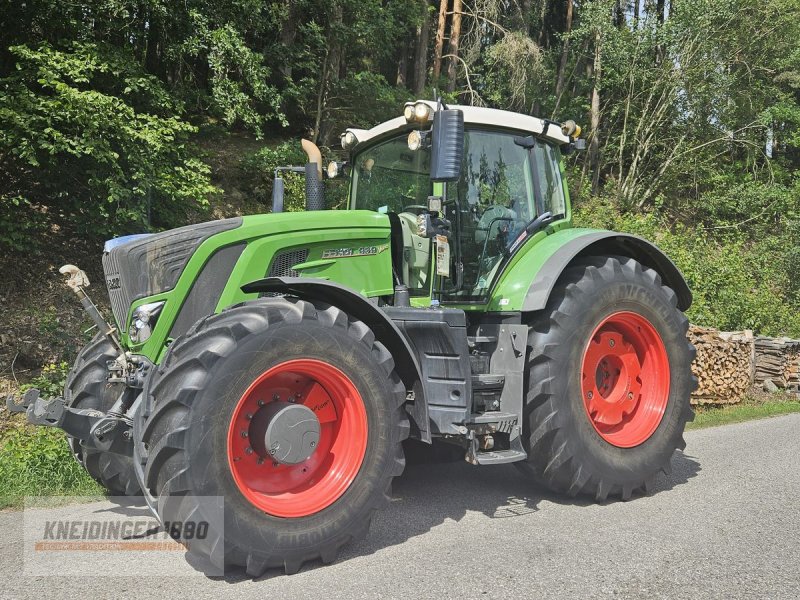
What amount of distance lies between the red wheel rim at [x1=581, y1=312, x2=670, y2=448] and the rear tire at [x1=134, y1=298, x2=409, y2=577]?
177 cm

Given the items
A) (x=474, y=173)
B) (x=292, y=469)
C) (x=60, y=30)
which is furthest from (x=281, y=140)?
(x=292, y=469)

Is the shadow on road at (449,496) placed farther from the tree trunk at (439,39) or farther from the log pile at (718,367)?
the tree trunk at (439,39)

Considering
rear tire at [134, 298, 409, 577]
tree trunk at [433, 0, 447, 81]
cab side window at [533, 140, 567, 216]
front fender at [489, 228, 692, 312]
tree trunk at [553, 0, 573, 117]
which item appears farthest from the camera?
tree trunk at [553, 0, 573, 117]

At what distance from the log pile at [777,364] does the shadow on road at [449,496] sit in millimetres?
6012

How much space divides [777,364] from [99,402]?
10108 millimetres

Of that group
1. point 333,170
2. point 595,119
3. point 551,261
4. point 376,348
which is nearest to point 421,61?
point 595,119

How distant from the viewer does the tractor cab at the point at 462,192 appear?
14.6 feet

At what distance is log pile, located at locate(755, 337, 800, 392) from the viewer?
10852 millimetres

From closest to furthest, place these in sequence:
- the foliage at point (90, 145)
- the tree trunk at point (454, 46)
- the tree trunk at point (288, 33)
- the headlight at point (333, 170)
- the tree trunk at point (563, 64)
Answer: the headlight at point (333, 170)
the foliage at point (90, 145)
the tree trunk at point (288, 33)
the tree trunk at point (454, 46)
the tree trunk at point (563, 64)

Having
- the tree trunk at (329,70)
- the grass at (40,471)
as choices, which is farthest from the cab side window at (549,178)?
the tree trunk at (329,70)

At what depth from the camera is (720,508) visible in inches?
175

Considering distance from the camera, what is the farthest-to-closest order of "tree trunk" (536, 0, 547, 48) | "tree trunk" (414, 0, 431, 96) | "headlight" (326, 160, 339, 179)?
"tree trunk" (536, 0, 547, 48) → "tree trunk" (414, 0, 431, 96) → "headlight" (326, 160, 339, 179)

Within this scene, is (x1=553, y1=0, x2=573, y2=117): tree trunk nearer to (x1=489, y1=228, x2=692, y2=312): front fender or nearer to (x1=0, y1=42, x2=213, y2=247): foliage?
(x1=0, y1=42, x2=213, y2=247): foliage

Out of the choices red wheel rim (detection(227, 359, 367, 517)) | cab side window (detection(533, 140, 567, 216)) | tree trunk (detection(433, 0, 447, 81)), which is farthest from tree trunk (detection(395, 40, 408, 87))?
red wheel rim (detection(227, 359, 367, 517))
